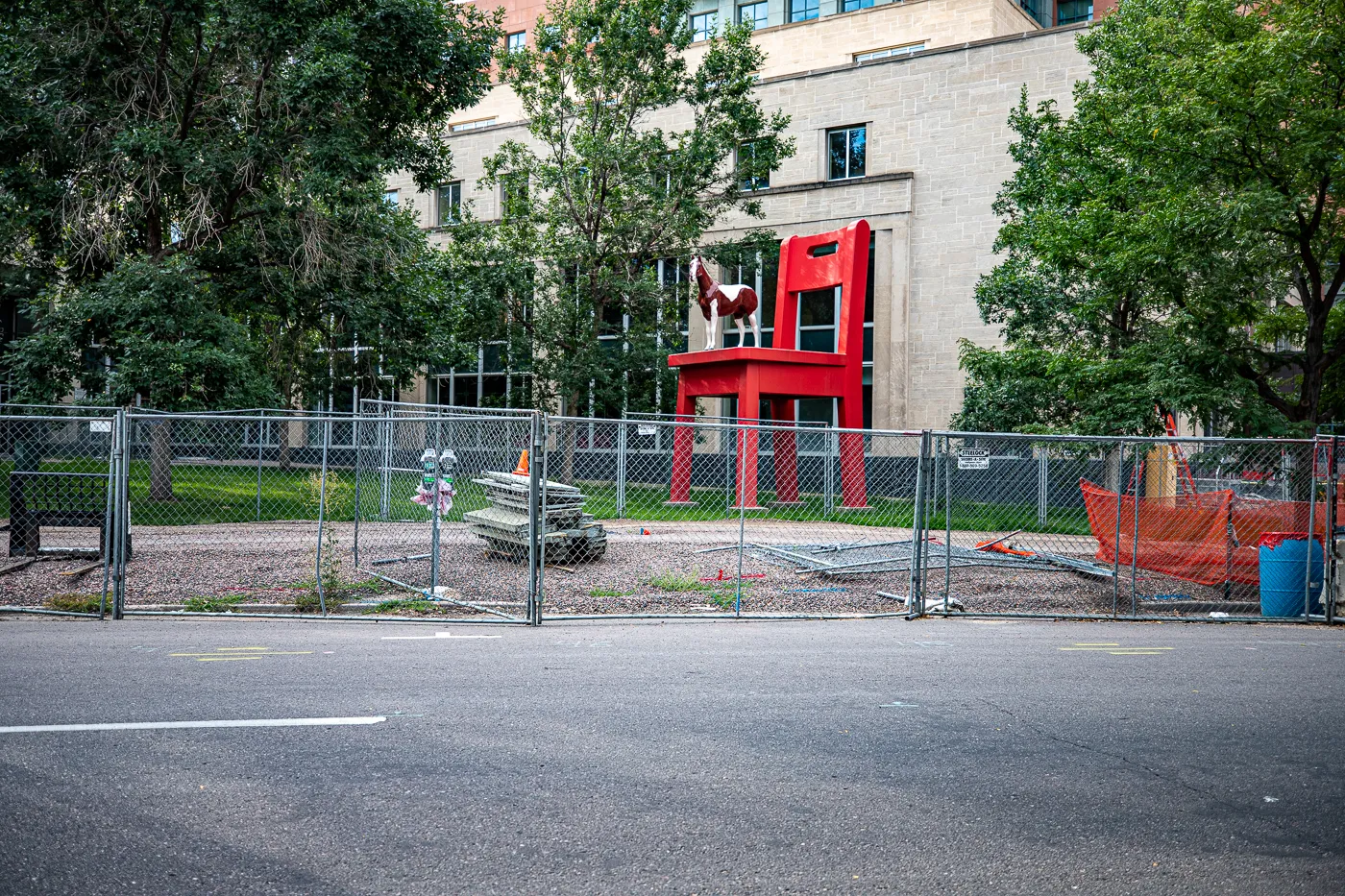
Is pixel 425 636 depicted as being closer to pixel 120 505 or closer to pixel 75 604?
pixel 120 505

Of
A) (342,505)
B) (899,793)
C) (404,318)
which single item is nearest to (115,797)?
(899,793)

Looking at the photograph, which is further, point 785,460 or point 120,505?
point 785,460

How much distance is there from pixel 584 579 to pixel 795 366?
38.8 feet

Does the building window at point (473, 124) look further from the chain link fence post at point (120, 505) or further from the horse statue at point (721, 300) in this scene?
the chain link fence post at point (120, 505)

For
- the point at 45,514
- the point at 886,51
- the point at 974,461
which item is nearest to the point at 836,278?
the point at 974,461

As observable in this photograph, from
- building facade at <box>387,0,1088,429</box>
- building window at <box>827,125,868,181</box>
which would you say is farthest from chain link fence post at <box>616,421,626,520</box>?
building window at <box>827,125,868,181</box>

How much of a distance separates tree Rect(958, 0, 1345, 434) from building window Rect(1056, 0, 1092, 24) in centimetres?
2796

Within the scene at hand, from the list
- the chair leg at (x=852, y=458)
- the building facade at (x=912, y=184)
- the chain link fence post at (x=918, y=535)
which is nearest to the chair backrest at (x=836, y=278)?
the chair leg at (x=852, y=458)

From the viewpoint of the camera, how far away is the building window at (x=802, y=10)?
139 feet

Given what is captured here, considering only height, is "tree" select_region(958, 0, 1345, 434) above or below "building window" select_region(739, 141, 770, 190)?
below

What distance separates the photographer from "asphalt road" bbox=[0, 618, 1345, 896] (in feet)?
13.3

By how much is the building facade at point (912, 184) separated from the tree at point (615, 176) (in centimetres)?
270

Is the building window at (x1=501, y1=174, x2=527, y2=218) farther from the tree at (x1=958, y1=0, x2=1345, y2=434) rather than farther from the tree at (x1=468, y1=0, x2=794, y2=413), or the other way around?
the tree at (x1=958, y1=0, x2=1345, y2=434)

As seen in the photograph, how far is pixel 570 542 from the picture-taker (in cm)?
1370
